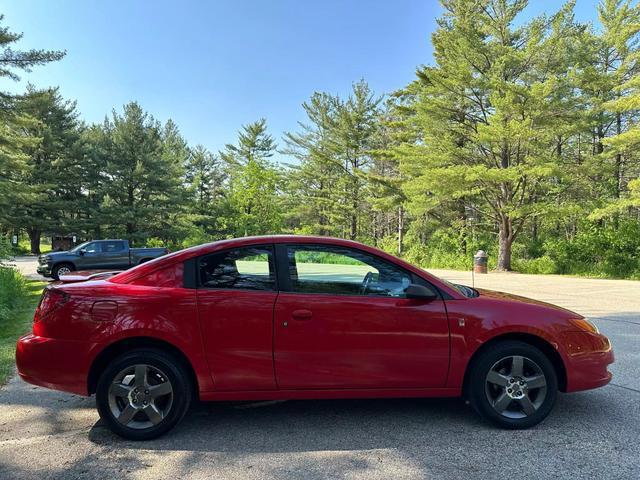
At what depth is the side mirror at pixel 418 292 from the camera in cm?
349

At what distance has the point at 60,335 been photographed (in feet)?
11.1

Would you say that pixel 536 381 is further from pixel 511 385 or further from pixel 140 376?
pixel 140 376

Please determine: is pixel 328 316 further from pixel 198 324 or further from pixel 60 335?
pixel 60 335

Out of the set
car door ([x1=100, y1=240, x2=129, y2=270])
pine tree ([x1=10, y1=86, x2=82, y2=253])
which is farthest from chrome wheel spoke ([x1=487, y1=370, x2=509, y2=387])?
pine tree ([x1=10, y1=86, x2=82, y2=253])

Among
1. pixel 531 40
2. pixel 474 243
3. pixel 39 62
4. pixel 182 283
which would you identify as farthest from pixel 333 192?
pixel 182 283

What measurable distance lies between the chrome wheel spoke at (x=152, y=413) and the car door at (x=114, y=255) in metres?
16.1

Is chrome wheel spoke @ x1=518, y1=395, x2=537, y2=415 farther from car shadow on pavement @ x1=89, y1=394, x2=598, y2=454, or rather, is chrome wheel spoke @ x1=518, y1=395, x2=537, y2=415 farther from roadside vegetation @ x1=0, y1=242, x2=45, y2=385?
roadside vegetation @ x1=0, y1=242, x2=45, y2=385

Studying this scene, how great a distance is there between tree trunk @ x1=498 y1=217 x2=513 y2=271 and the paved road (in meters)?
19.9

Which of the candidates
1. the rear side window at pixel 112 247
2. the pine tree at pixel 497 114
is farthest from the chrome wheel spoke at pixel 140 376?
the pine tree at pixel 497 114

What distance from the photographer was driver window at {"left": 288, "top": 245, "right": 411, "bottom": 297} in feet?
11.8

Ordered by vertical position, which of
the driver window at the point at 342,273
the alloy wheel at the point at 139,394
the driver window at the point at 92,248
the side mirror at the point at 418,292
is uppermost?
the driver window at the point at 92,248

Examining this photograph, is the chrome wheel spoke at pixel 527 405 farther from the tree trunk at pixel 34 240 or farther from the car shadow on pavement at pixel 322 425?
the tree trunk at pixel 34 240

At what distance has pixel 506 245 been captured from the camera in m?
23.3

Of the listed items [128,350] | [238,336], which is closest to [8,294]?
[128,350]
